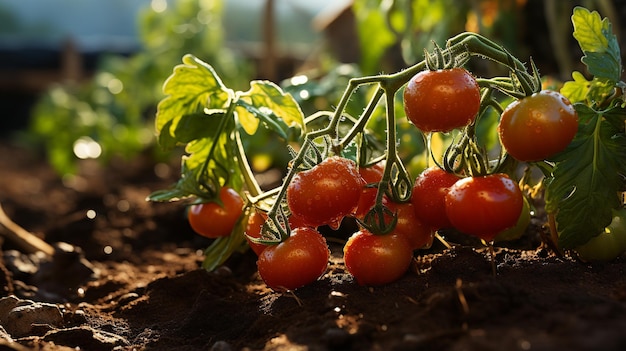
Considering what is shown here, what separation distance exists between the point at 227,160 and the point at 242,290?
1.12 ft

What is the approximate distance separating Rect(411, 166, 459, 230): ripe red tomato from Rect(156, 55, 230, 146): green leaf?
0.62 meters

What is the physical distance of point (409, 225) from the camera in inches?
61.9

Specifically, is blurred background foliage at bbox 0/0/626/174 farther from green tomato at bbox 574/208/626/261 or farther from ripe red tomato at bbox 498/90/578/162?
green tomato at bbox 574/208/626/261

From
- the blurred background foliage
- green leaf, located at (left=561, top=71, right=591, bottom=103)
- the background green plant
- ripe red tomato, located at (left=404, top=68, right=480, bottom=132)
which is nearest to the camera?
ripe red tomato, located at (left=404, top=68, right=480, bottom=132)

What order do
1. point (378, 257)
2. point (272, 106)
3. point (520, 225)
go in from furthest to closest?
point (272, 106) < point (520, 225) < point (378, 257)

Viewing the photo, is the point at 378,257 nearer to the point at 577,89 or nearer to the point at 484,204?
the point at 484,204

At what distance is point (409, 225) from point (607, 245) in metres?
0.44

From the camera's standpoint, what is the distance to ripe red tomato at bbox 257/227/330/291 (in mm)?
1549

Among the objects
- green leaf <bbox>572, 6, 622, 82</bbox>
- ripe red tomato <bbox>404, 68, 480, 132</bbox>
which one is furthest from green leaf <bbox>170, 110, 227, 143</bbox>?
green leaf <bbox>572, 6, 622, 82</bbox>

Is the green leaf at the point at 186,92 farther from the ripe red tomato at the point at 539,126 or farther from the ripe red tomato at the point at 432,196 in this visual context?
the ripe red tomato at the point at 539,126

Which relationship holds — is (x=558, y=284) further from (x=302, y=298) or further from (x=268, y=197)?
(x=268, y=197)

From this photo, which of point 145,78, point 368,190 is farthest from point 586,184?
point 145,78

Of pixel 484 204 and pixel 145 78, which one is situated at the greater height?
pixel 145 78

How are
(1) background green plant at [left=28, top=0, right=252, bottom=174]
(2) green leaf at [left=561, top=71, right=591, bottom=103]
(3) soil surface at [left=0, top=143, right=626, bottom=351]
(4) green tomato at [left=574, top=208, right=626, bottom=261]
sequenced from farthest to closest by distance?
(1) background green plant at [left=28, top=0, right=252, bottom=174] → (2) green leaf at [left=561, top=71, right=591, bottom=103] → (4) green tomato at [left=574, top=208, right=626, bottom=261] → (3) soil surface at [left=0, top=143, right=626, bottom=351]
